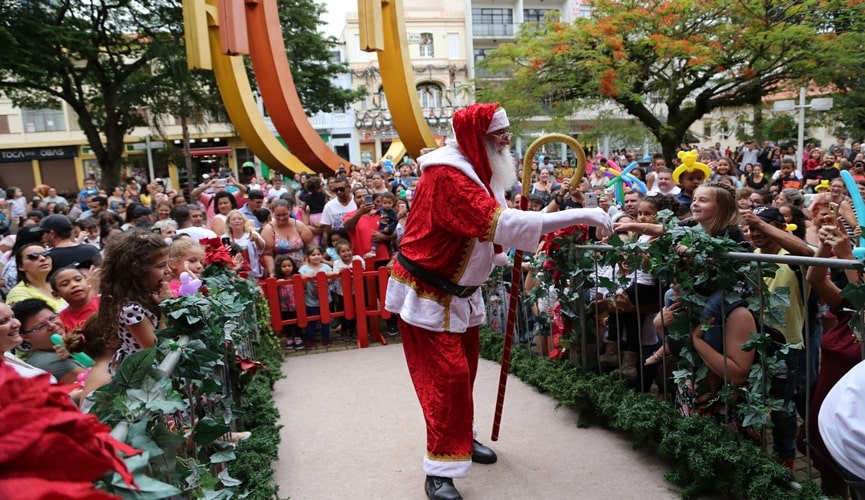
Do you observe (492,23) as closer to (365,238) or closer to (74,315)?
(365,238)

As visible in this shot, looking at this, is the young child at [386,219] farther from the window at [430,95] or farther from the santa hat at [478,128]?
the window at [430,95]

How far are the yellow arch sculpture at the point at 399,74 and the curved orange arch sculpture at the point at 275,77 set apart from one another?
5.13 ft

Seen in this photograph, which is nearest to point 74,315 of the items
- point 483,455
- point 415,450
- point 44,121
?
point 415,450

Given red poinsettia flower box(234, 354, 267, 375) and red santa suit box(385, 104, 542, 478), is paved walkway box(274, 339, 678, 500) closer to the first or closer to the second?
red santa suit box(385, 104, 542, 478)

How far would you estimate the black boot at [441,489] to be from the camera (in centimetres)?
304

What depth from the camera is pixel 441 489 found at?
120 inches

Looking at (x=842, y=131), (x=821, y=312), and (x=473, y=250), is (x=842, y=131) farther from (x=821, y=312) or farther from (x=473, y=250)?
(x=473, y=250)

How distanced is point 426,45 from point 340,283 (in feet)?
115

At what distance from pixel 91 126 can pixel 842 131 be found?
2627cm

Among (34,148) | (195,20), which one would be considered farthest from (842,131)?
(34,148)

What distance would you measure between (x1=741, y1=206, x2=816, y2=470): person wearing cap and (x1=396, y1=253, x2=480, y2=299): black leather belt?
53.9 inches

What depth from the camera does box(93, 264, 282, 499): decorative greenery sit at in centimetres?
169

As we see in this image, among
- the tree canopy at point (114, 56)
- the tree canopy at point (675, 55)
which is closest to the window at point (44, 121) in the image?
the tree canopy at point (114, 56)

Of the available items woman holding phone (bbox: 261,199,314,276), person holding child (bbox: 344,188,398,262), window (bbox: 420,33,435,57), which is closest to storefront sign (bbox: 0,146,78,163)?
window (bbox: 420,33,435,57)
